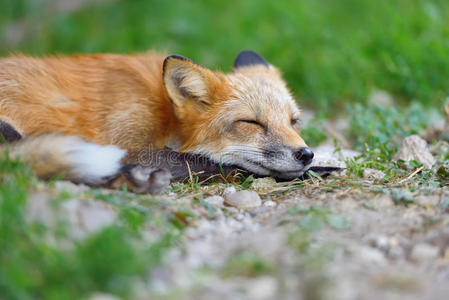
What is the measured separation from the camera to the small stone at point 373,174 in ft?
11.0

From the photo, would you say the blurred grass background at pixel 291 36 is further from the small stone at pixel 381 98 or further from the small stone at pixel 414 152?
the small stone at pixel 414 152

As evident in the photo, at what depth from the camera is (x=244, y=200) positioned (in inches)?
116

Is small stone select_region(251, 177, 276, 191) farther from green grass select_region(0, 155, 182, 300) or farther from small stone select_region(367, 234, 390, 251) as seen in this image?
Answer: green grass select_region(0, 155, 182, 300)

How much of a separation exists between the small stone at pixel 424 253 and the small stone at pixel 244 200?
0.99m

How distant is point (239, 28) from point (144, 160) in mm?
4842

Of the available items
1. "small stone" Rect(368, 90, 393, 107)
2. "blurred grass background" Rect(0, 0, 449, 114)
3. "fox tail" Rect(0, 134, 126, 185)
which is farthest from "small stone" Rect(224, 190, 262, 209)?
"small stone" Rect(368, 90, 393, 107)

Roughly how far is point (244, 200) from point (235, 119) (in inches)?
33.7

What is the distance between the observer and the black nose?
130 inches

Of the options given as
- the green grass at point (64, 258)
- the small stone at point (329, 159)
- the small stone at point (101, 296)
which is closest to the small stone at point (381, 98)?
the small stone at point (329, 159)

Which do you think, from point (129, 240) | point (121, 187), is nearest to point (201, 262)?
point (129, 240)

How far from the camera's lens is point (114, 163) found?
3.01m

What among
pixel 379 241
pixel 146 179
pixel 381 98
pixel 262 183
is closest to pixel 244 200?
pixel 262 183

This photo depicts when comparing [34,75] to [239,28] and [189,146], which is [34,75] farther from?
[239,28]

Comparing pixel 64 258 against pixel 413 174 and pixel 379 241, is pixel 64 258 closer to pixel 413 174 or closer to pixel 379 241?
pixel 379 241
